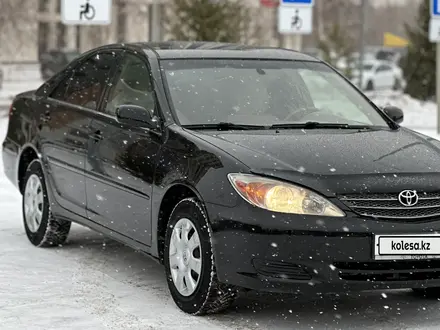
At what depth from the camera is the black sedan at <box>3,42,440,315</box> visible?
19.1 feet

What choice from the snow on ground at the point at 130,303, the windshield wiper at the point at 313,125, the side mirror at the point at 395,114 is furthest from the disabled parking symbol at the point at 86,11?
the windshield wiper at the point at 313,125

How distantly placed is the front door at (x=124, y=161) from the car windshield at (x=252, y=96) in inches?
8.5

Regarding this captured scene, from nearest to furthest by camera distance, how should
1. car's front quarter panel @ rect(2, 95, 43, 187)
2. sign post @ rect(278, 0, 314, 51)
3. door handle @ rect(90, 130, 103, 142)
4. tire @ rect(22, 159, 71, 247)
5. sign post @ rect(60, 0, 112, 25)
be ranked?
1. door handle @ rect(90, 130, 103, 142)
2. tire @ rect(22, 159, 71, 247)
3. car's front quarter panel @ rect(2, 95, 43, 187)
4. sign post @ rect(60, 0, 112, 25)
5. sign post @ rect(278, 0, 314, 51)

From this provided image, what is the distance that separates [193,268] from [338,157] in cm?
98

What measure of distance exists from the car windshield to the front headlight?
100 cm

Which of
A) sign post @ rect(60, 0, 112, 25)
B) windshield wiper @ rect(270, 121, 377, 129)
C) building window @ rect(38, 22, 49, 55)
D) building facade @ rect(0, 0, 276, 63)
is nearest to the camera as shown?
windshield wiper @ rect(270, 121, 377, 129)

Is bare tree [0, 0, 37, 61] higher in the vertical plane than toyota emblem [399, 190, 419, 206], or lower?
lower

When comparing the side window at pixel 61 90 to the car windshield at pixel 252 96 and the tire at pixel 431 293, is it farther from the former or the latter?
the tire at pixel 431 293

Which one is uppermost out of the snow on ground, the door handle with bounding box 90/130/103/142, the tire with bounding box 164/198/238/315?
the door handle with bounding box 90/130/103/142

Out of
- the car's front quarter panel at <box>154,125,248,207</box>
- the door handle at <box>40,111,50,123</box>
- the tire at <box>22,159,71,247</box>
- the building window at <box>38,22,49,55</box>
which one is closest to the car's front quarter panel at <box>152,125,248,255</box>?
the car's front quarter panel at <box>154,125,248,207</box>

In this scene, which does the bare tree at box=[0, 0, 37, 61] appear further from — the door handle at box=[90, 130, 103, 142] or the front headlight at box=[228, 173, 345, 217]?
the front headlight at box=[228, 173, 345, 217]

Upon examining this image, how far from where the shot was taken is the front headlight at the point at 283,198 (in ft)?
19.1

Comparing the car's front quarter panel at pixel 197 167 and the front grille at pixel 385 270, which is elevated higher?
the car's front quarter panel at pixel 197 167

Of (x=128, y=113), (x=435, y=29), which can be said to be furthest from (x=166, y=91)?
(x=435, y=29)
